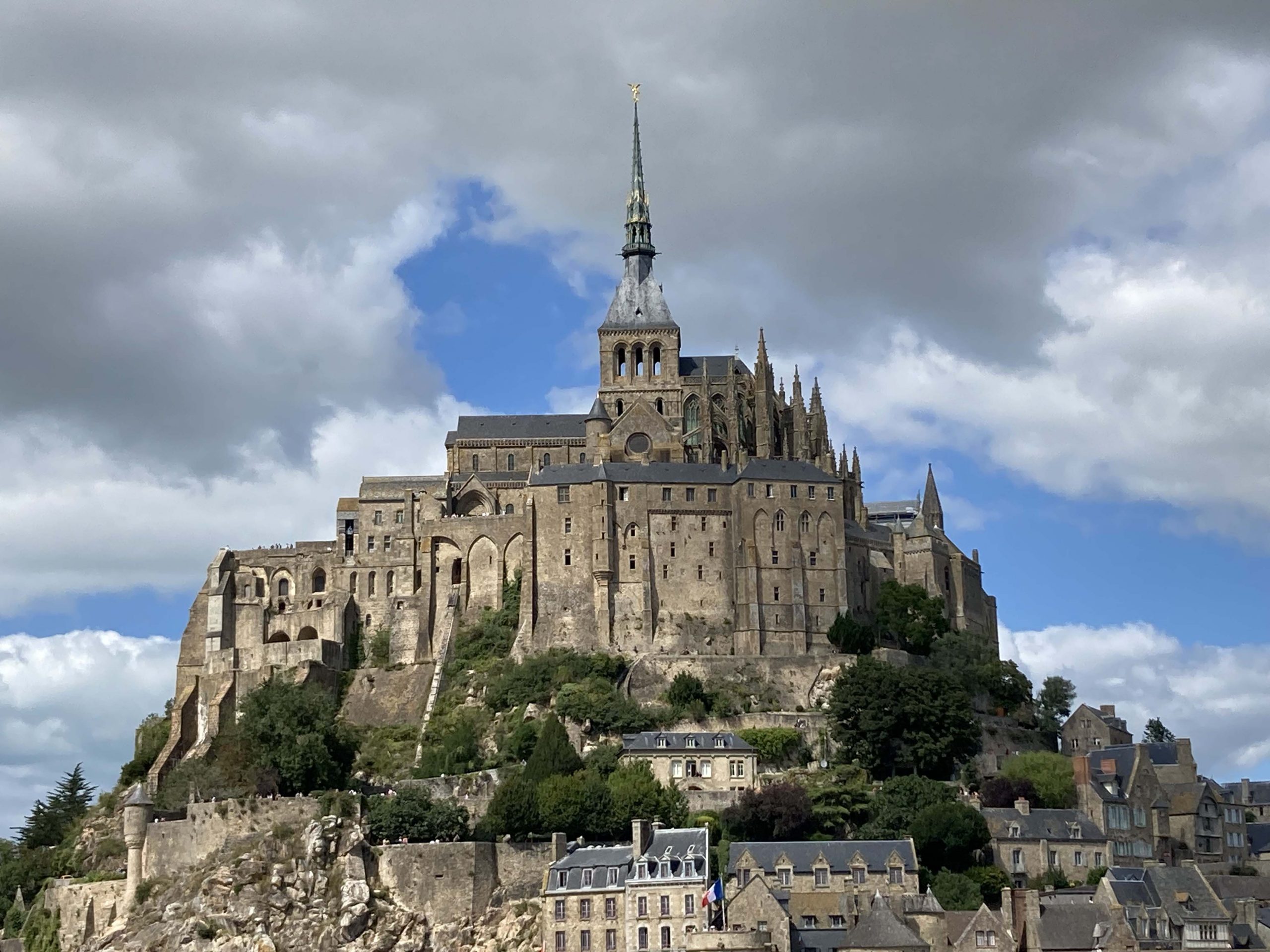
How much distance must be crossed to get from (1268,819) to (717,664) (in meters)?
28.6

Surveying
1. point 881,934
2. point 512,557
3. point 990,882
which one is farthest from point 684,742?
point 512,557

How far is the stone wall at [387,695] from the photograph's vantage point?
105688 millimetres

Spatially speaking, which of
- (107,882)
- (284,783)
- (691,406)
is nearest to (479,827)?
(284,783)

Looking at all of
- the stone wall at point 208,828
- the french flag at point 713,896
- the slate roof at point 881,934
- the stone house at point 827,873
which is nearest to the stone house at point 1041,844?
the stone house at point 827,873

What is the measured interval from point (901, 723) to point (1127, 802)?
1046 centimetres

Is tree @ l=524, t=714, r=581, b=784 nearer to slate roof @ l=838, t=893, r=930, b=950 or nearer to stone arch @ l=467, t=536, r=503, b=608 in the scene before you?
slate roof @ l=838, t=893, r=930, b=950

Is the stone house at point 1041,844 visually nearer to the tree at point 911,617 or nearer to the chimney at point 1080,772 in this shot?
the chimney at point 1080,772

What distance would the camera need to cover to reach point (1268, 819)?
341 ft

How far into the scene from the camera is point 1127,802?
92.4 m

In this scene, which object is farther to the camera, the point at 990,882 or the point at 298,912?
the point at 990,882

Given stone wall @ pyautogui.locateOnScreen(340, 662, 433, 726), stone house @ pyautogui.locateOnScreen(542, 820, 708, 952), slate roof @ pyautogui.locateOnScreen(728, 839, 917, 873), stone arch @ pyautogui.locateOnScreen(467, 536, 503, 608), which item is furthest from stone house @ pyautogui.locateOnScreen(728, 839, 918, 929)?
stone arch @ pyautogui.locateOnScreen(467, 536, 503, 608)

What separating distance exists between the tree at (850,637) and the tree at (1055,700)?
983 centimetres

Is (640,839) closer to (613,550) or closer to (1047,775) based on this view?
(1047,775)

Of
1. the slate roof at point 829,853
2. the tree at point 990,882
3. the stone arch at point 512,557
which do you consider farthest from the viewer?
the stone arch at point 512,557
